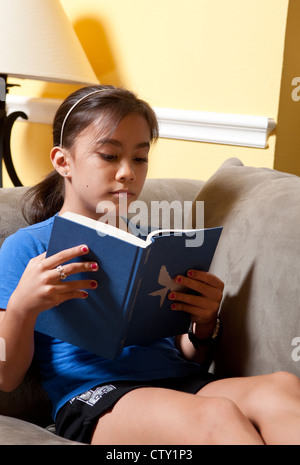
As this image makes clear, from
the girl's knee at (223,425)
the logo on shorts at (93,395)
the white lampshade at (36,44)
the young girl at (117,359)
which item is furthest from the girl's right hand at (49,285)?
the white lampshade at (36,44)

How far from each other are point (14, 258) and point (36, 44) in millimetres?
901

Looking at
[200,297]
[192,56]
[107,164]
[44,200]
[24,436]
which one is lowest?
[24,436]

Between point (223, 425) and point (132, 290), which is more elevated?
point (132, 290)

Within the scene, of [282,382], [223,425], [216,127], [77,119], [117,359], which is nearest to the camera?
[223,425]

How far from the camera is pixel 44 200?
4.15 feet

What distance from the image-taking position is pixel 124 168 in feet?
3.64

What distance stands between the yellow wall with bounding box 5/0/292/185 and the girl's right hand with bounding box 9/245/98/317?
2.79 ft

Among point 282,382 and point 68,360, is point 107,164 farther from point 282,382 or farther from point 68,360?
point 282,382

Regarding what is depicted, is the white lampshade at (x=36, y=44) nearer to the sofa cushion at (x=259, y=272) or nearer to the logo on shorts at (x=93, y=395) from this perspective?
the sofa cushion at (x=259, y=272)

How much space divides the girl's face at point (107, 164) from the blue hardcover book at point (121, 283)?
195mm

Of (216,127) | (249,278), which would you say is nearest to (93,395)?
(249,278)

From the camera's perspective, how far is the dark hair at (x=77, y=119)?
1.15 m
